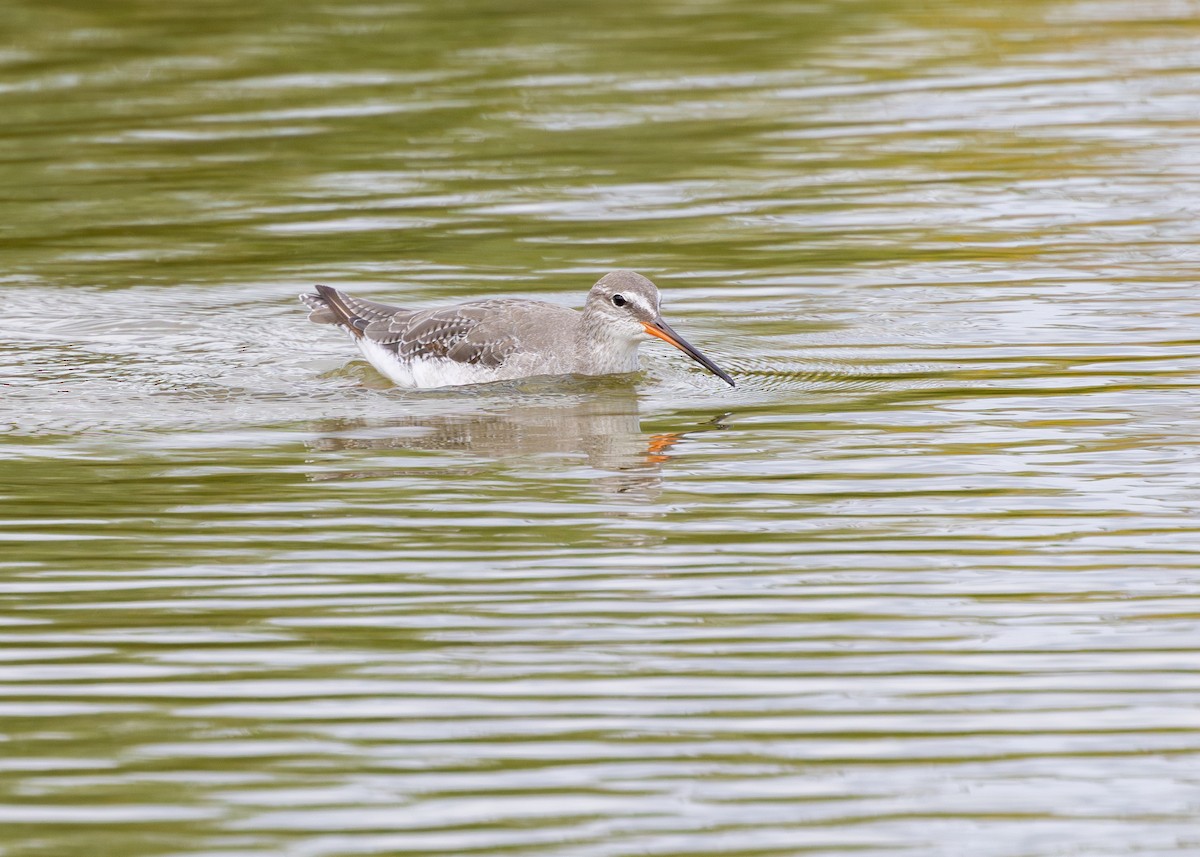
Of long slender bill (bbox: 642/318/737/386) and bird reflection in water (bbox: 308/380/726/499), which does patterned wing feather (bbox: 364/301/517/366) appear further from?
long slender bill (bbox: 642/318/737/386)

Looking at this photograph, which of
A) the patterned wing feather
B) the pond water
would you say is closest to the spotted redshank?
the patterned wing feather

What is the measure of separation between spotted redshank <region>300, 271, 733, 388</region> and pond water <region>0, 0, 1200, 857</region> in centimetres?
20

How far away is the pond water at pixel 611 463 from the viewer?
7.35m

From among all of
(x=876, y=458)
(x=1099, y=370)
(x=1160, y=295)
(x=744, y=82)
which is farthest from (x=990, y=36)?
(x=876, y=458)

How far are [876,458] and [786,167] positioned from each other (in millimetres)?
7887

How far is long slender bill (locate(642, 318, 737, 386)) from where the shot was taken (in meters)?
13.0

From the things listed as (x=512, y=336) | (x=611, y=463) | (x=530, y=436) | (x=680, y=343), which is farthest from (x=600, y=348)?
(x=611, y=463)

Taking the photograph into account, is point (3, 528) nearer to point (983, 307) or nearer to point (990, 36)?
point (983, 307)

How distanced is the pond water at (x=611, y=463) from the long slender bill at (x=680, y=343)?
0.24 meters

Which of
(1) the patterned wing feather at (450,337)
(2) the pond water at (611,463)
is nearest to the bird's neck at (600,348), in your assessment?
(2) the pond water at (611,463)

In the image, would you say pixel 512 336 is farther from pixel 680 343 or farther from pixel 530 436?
pixel 530 436

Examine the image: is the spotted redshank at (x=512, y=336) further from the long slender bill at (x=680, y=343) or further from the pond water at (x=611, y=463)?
the pond water at (x=611, y=463)

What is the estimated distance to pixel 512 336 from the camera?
44.8 feet

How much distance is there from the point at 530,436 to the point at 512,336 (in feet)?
5.15
